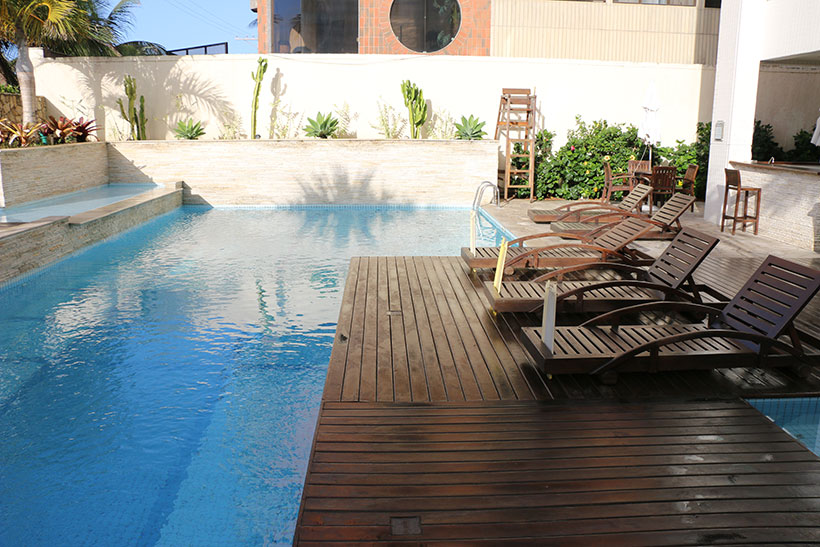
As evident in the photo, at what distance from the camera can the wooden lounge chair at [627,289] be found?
17.5 ft

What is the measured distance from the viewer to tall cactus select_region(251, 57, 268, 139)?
49.9 ft

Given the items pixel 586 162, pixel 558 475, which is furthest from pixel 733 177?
pixel 558 475

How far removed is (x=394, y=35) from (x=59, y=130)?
8.85 metres

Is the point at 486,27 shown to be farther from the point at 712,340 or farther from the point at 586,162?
the point at 712,340

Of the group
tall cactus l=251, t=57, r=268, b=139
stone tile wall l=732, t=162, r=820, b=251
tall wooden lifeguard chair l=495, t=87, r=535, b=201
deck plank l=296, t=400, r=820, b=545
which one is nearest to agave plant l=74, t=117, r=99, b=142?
tall cactus l=251, t=57, r=268, b=139

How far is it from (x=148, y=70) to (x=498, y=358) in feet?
46.4

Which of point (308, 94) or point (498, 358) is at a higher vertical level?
point (308, 94)

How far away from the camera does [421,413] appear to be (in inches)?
139

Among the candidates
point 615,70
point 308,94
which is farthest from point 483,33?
point 308,94

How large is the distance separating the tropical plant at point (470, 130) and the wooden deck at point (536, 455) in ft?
35.6

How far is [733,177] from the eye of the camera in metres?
9.67

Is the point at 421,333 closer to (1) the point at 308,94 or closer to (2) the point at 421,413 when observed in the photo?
(2) the point at 421,413

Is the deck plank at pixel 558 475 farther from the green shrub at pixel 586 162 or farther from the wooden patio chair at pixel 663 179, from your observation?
the green shrub at pixel 586 162

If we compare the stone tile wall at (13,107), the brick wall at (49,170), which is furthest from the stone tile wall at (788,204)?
the stone tile wall at (13,107)
